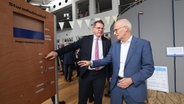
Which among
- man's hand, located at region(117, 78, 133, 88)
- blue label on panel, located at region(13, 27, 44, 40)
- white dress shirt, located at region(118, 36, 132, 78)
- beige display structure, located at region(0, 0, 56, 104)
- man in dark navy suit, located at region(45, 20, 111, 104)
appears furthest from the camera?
man in dark navy suit, located at region(45, 20, 111, 104)

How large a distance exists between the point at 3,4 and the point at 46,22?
1.88ft

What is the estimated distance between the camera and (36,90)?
49.9 inches

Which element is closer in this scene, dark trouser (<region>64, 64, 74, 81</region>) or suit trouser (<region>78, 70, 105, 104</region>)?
suit trouser (<region>78, 70, 105, 104</region>)

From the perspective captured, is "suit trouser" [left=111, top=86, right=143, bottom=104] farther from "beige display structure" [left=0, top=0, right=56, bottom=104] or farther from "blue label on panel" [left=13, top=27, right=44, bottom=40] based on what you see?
"blue label on panel" [left=13, top=27, right=44, bottom=40]

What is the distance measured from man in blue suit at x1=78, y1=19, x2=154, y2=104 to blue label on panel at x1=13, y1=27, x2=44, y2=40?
2.46ft

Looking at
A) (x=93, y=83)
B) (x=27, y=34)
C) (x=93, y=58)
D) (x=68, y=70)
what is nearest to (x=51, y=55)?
(x=27, y=34)

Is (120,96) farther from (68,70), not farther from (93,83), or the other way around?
(68,70)

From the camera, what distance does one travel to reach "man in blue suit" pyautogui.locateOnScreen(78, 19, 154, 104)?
4.66ft

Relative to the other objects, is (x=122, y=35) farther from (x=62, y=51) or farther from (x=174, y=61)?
(x=174, y=61)

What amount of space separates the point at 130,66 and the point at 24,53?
95 cm

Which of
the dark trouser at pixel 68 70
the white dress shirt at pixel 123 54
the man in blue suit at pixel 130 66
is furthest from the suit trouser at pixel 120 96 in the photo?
the dark trouser at pixel 68 70

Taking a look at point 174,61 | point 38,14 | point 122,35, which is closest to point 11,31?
point 38,14

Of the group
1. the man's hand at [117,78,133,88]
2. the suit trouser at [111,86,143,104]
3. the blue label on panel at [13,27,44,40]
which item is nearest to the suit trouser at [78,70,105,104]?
the suit trouser at [111,86,143,104]

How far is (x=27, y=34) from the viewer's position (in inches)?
45.6
